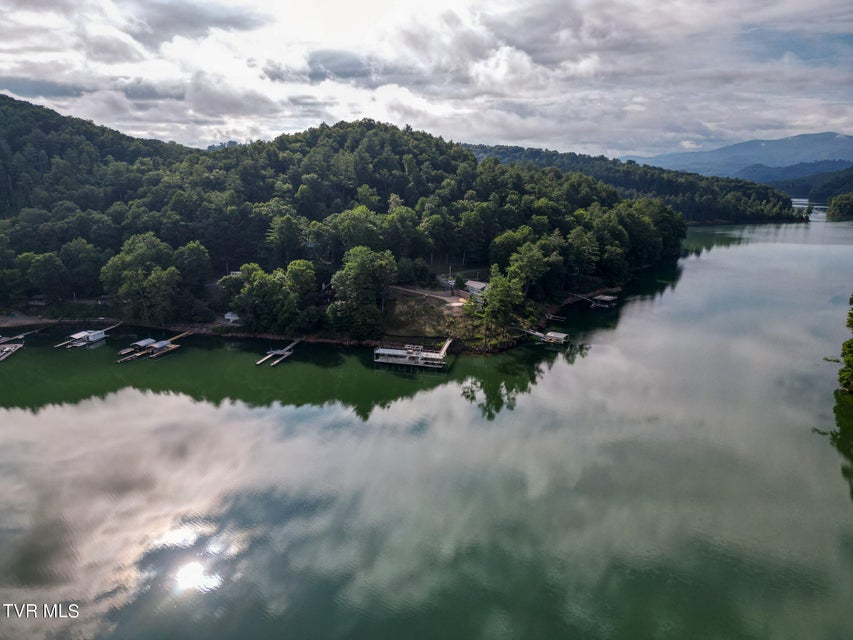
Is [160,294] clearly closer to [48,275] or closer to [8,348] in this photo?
[8,348]

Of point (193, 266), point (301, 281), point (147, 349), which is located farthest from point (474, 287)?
point (147, 349)

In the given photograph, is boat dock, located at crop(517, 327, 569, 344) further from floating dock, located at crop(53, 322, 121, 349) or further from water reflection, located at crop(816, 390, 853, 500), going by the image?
floating dock, located at crop(53, 322, 121, 349)

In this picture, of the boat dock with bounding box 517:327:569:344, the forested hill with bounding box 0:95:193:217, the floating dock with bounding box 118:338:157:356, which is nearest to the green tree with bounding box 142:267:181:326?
the floating dock with bounding box 118:338:157:356

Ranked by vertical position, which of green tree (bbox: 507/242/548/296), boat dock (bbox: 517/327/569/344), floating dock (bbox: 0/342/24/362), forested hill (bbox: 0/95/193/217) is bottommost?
floating dock (bbox: 0/342/24/362)

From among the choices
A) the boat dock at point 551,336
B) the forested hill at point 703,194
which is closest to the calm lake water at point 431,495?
the boat dock at point 551,336

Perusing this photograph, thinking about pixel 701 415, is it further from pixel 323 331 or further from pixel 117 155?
pixel 117 155

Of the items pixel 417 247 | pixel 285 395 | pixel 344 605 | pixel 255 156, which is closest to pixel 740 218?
pixel 417 247
